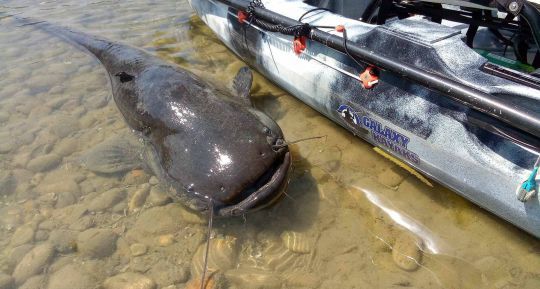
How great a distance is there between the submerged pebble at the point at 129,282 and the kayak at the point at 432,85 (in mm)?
2161

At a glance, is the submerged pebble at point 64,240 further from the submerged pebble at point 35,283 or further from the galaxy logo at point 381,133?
the galaxy logo at point 381,133

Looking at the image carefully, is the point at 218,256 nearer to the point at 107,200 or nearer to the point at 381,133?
the point at 107,200

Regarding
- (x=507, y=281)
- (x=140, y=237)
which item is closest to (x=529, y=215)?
(x=507, y=281)

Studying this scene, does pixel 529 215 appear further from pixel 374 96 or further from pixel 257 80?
pixel 257 80

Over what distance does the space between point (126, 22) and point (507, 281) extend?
6.86m

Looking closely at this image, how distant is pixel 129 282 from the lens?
296 centimetres

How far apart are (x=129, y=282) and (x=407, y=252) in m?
2.06

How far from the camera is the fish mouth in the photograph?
9.35ft

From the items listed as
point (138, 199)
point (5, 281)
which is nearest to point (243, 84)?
point (138, 199)

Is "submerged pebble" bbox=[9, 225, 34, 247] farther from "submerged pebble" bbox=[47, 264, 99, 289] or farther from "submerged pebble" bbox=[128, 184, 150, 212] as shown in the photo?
"submerged pebble" bbox=[128, 184, 150, 212]

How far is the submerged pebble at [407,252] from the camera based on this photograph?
285 cm

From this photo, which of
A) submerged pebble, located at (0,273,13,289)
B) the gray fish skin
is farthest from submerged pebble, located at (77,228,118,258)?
the gray fish skin

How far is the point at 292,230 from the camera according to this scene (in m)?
3.21

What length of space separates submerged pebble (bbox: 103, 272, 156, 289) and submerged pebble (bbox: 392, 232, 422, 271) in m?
1.80
